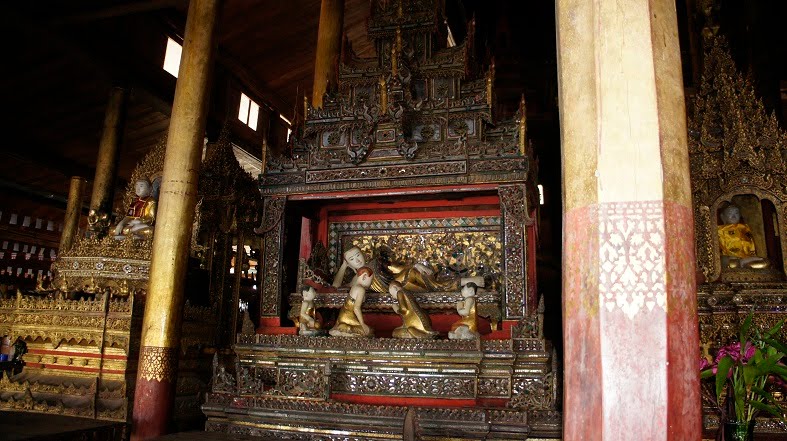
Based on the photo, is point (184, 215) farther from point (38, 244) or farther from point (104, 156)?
point (38, 244)

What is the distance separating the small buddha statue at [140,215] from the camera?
24.0 ft

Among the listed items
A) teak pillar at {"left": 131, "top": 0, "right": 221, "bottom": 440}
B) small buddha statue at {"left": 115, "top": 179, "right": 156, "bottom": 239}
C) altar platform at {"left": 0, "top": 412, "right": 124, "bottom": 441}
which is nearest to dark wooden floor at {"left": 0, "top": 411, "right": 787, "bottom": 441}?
altar platform at {"left": 0, "top": 412, "right": 124, "bottom": 441}

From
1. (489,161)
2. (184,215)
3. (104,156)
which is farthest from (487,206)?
(104,156)

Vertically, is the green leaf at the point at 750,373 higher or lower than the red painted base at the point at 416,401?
higher

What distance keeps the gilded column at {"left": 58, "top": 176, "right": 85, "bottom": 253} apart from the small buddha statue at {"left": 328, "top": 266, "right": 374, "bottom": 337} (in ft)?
27.1

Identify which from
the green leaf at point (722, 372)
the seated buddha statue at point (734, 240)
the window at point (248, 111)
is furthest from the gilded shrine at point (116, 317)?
the window at point (248, 111)

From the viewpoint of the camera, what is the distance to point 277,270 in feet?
20.4

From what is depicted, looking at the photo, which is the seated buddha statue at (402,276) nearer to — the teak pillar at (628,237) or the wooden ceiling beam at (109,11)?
the teak pillar at (628,237)

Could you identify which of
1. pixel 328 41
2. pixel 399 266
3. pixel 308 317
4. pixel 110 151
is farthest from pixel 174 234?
pixel 110 151

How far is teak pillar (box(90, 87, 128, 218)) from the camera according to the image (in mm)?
11000

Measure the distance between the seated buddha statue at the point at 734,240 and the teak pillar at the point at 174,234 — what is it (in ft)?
20.3

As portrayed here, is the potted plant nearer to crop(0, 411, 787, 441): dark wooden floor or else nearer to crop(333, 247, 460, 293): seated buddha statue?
crop(0, 411, 787, 441): dark wooden floor

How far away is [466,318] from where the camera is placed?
546cm

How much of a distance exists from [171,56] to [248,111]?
116 inches
